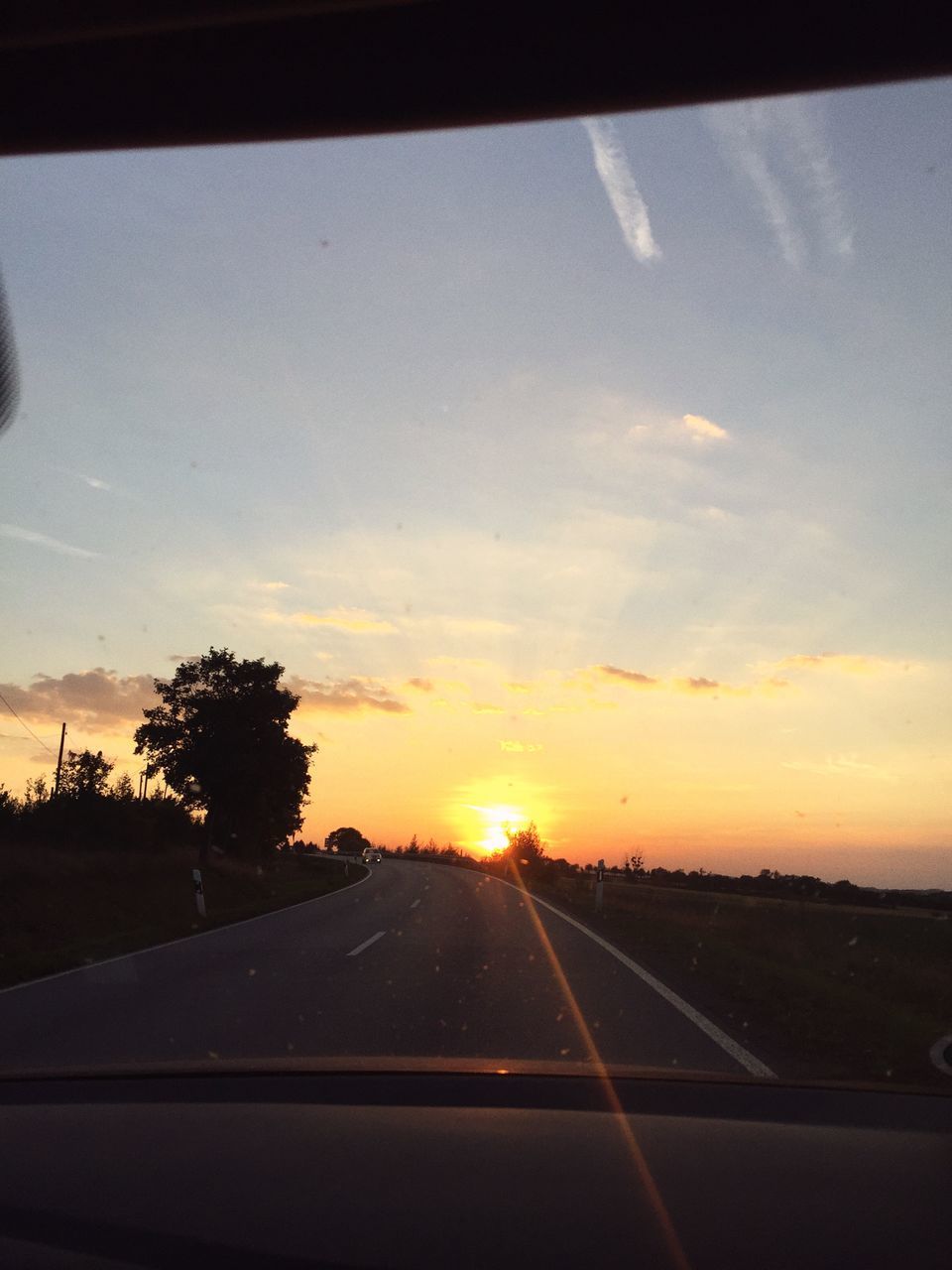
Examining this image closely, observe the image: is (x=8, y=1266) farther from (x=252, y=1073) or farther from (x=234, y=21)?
(x=234, y=21)

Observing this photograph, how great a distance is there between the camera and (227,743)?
3875cm

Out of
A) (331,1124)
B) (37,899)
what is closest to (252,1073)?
(331,1124)

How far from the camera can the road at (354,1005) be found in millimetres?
7090

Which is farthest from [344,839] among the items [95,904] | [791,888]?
[95,904]

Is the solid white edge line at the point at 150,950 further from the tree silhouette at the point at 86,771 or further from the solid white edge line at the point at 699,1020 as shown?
the tree silhouette at the point at 86,771

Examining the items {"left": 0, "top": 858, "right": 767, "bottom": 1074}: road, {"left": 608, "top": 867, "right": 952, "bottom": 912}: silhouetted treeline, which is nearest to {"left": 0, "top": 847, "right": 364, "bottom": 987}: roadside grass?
{"left": 0, "top": 858, "right": 767, "bottom": 1074}: road

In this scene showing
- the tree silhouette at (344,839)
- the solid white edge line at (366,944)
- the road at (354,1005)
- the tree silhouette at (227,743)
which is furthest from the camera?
the tree silhouette at (344,839)

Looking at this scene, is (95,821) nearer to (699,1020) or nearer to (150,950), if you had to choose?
(150,950)

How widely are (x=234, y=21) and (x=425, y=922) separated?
1631 cm

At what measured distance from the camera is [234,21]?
11.1ft

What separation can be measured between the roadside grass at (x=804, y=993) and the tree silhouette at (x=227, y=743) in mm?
→ 20616

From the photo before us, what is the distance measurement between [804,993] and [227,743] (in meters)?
31.3

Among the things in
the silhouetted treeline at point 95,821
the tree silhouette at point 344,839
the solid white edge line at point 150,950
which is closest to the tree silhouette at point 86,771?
the silhouetted treeline at point 95,821

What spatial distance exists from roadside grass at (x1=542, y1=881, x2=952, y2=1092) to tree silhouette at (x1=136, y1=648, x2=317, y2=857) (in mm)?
20616
